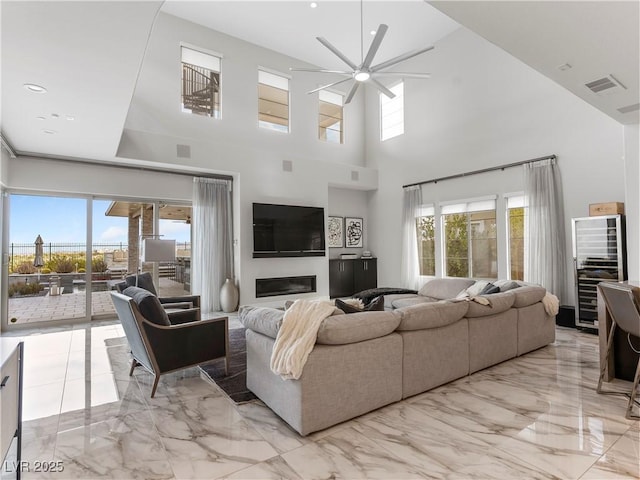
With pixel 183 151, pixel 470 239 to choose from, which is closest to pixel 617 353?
pixel 470 239

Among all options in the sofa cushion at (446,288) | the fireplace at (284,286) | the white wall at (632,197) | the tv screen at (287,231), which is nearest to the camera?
the white wall at (632,197)

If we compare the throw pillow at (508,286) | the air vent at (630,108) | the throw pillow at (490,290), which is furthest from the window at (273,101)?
the air vent at (630,108)

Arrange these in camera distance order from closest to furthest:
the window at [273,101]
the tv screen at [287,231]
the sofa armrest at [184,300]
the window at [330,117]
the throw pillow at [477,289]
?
the sofa armrest at [184,300] → the throw pillow at [477,289] → the tv screen at [287,231] → the window at [273,101] → the window at [330,117]

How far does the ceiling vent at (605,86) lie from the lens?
3.33 metres

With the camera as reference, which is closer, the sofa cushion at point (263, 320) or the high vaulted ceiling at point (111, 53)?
the high vaulted ceiling at point (111, 53)

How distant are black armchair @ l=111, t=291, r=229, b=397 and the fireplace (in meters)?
3.70

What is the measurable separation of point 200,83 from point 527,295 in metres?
6.81

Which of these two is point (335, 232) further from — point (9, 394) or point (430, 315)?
point (9, 394)

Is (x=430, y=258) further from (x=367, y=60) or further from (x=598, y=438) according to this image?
(x=598, y=438)

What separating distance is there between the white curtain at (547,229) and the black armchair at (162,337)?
5107 mm

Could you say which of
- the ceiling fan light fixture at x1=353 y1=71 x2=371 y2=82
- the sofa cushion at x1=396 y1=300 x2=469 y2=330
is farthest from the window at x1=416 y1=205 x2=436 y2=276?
the sofa cushion at x1=396 y1=300 x2=469 y2=330

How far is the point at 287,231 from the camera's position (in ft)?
23.9

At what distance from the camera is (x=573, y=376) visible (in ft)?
10.9

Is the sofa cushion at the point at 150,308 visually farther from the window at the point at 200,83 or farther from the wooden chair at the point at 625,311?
the window at the point at 200,83
